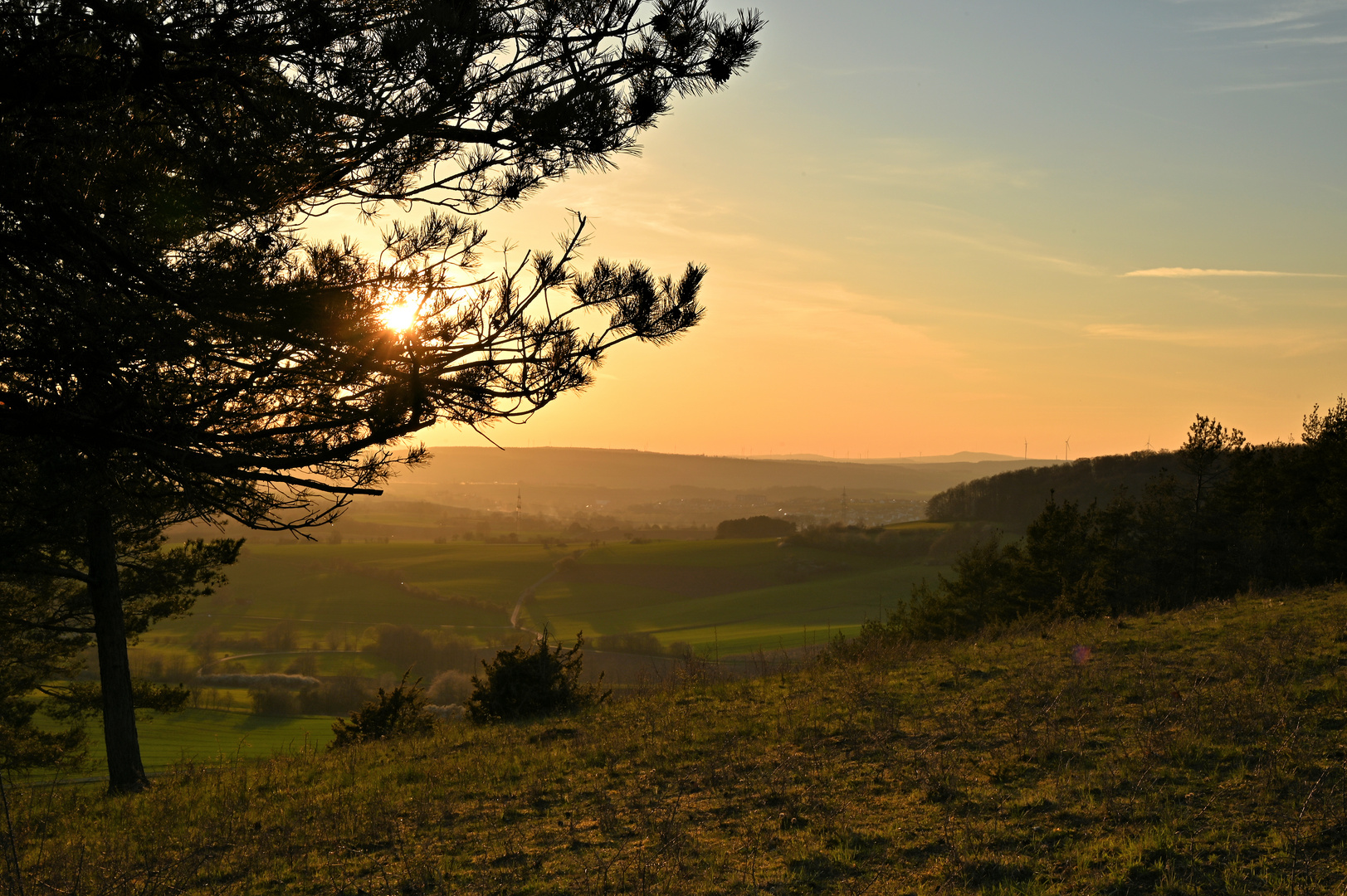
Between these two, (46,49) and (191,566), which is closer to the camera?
(46,49)

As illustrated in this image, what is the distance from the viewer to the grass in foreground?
4473mm

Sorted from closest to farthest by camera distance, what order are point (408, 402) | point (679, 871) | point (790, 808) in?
point (679, 871), point (408, 402), point (790, 808)

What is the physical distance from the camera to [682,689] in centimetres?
1173

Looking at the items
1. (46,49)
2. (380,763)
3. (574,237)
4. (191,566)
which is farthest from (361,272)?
(191,566)

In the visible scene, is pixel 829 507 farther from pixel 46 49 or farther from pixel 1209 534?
pixel 46 49

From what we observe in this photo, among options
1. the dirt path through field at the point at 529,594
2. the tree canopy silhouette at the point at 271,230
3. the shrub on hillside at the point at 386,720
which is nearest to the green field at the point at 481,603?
the dirt path through field at the point at 529,594

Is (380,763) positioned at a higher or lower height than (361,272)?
lower

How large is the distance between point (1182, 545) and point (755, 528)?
247 feet

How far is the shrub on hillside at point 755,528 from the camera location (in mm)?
100125

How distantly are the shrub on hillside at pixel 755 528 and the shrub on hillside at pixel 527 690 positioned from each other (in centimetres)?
8684

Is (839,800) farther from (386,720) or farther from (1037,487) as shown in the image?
(1037,487)

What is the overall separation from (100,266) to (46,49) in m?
1.13

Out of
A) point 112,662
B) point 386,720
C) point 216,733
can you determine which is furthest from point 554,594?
point 112,662

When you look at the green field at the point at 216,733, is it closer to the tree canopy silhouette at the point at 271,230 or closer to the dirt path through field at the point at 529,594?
the dirt path through field at the point at 529,594
